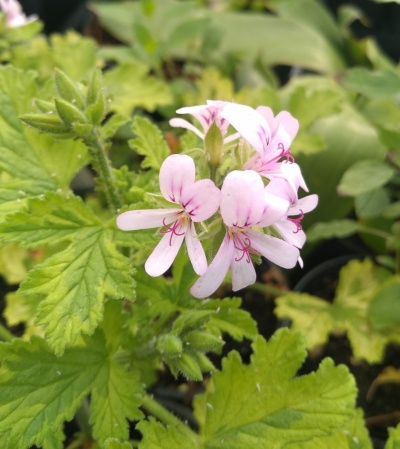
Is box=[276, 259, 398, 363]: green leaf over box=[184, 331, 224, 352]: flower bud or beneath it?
beneath

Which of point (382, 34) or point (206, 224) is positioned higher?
point (206, 224)

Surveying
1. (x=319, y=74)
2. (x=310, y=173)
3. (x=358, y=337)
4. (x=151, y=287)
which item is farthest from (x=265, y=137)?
(x=319, y=74)

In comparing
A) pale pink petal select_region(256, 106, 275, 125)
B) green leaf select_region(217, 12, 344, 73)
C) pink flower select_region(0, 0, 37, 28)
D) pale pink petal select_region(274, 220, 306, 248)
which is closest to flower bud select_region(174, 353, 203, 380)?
pale pink petal select_region(274, 220, 306, 248)

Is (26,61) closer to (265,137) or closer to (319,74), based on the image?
(265,137)

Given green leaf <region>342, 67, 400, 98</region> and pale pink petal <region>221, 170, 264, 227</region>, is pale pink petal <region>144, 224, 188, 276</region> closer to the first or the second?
pale pink petal <region>221, 170, 264, 227</region>

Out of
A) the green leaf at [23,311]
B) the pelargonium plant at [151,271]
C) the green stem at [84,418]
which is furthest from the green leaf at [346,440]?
the green leaf at [23,311]

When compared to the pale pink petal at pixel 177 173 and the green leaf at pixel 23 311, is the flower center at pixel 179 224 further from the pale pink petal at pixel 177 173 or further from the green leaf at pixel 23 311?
the green leaf at pixel 23 311

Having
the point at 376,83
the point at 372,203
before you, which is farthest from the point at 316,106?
the point at 372,203
